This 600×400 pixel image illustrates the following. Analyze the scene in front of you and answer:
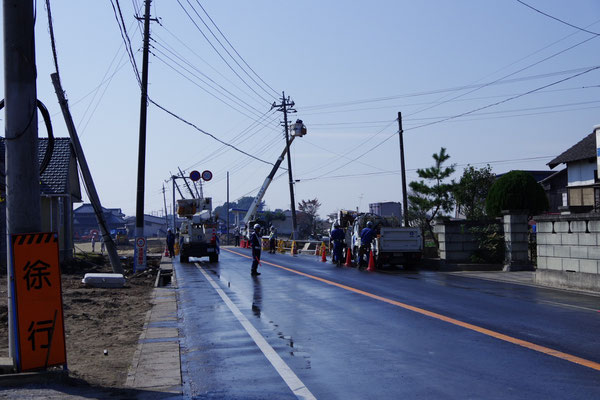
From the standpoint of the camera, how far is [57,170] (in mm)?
30656

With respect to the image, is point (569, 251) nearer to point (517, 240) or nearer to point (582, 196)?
point (517, 240)

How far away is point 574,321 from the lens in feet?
35.3

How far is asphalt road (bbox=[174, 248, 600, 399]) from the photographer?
665cm

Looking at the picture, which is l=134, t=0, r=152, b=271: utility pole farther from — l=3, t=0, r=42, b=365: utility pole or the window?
the window

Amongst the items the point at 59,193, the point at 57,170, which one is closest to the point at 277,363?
the point at 59,193

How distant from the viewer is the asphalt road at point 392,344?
6.65 meters

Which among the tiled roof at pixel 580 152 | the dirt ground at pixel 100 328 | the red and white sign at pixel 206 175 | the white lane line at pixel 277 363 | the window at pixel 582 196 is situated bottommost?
the dirt ground at pixel 100 328

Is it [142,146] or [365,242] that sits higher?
[142,146]

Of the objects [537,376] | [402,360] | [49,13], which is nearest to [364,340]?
[402,360]

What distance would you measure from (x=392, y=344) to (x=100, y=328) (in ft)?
18.2

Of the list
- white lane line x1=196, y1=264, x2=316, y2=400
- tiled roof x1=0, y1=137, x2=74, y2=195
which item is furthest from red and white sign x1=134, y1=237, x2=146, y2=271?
white lane line x1=196, y1=264, x2=316, y2=400

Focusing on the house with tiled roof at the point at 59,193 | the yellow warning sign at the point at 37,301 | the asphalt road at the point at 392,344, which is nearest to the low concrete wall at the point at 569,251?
the asphalt road at the point at 392,344

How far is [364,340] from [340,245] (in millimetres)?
20106

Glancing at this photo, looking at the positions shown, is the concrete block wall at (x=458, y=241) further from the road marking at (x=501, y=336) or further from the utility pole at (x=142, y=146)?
the utility pole at (x=142, y=146)
